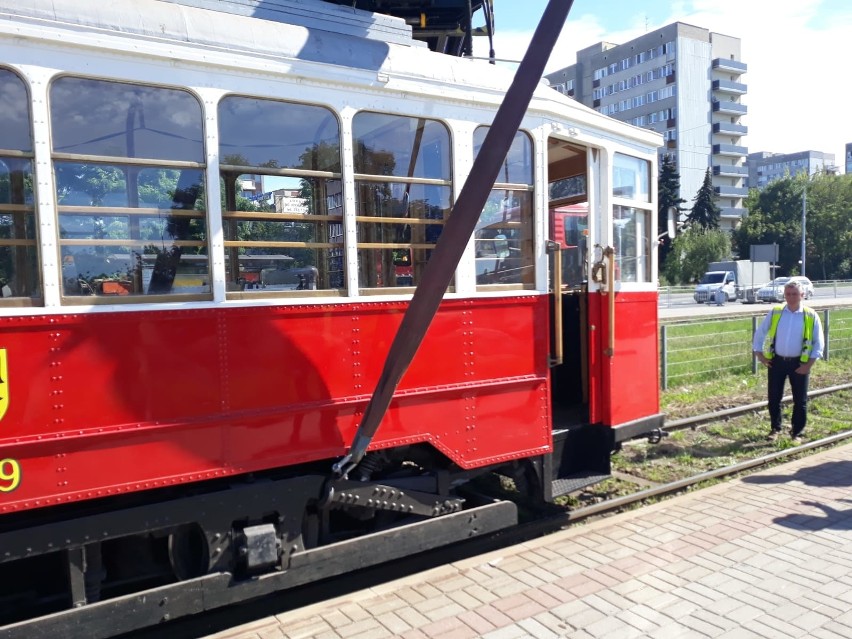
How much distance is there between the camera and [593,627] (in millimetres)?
3893

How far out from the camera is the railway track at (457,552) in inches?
165

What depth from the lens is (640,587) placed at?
4.36 m

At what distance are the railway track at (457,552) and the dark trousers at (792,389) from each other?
0.31m

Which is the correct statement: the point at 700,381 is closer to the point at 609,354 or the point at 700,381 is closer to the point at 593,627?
the point at 609,354

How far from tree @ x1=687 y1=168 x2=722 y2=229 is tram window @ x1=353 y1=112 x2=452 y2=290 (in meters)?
61.2

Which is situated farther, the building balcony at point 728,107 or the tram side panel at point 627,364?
the building balcony at point 728,107

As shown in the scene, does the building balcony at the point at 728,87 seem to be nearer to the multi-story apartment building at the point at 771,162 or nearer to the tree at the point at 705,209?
the tree at the point at 705,209

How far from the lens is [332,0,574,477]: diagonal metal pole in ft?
10.9

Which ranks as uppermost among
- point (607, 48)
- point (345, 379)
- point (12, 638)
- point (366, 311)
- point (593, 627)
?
point (607, 48)

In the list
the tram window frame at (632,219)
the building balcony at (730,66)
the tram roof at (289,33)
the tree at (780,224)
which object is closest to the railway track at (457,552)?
the tram window frame at (632,219)

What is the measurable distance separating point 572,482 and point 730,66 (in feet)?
256

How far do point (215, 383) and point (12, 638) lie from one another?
1.42 metres

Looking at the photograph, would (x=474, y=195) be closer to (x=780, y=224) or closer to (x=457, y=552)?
(x=457, y=552)

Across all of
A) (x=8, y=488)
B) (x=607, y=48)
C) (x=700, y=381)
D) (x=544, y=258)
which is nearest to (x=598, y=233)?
(x=544, y=258)
